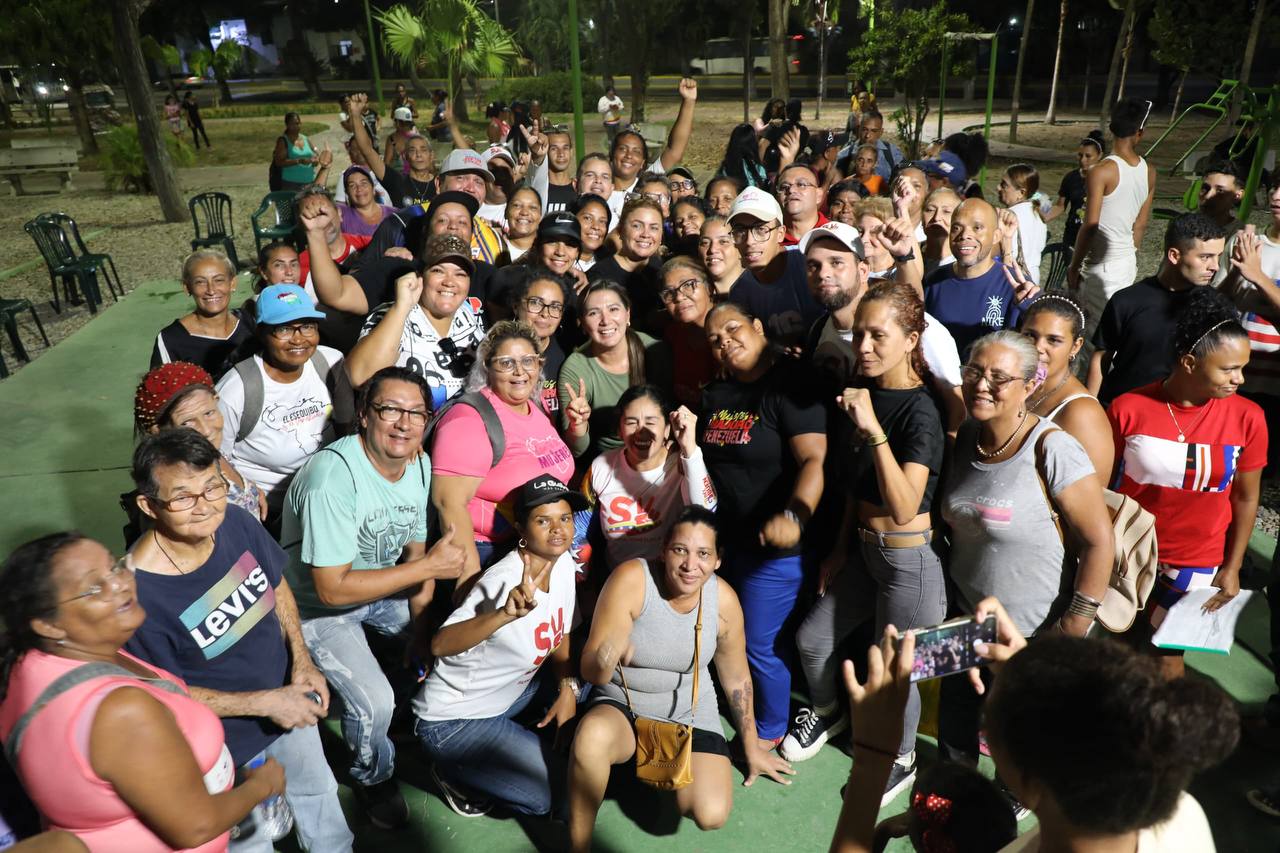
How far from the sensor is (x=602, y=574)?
389 centimetres

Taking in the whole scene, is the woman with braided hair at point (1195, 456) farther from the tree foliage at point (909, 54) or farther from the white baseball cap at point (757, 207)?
the tree foliage at point (909, 54)

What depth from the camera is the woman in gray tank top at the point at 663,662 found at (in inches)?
122

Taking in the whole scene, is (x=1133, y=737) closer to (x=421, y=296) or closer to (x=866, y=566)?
(x=866, y=566)

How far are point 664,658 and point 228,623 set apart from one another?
4.94ft

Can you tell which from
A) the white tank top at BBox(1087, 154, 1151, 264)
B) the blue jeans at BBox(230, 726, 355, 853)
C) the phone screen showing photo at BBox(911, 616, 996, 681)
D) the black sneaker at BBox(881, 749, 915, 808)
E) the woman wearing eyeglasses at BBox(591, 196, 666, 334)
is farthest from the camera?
the white tank top at BBox(1087, 154, 1151, 264)

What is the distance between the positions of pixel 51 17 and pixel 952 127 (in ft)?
72.9

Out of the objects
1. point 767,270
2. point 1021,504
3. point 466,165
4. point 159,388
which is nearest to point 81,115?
point 466,165

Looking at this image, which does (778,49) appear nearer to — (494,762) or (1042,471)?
(1042,471)

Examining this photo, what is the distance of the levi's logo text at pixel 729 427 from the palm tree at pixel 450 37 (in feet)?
70.8

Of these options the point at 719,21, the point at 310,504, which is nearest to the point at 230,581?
the point at 310,504

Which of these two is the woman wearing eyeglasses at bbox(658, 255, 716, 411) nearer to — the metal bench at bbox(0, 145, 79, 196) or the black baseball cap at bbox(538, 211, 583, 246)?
the black baseball cap at bbox(538, 211, 583, 246)

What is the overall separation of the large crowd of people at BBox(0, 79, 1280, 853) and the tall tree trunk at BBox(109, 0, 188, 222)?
11.6 m

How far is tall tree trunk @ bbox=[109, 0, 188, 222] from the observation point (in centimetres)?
1341

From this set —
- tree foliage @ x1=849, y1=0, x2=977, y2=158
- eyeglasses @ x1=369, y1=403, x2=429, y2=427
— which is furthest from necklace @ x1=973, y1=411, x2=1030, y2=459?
tree foliage @ x1=849, y1=0, x2=977, y2=158
